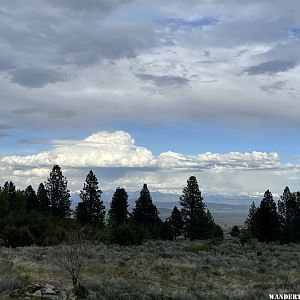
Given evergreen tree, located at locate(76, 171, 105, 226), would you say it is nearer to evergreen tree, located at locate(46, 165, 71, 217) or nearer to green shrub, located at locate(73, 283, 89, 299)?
evergreen tree, located at locate(46, 165, 71, 217)

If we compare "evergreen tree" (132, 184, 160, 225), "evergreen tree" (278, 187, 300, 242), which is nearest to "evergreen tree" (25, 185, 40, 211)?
"evergreen tree" (132, 184, 160, 225)

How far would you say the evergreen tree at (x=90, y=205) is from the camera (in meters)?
70.3

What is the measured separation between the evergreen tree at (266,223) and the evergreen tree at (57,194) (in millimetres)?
30778

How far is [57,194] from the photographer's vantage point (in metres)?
74.8

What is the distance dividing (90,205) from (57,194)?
726 cm

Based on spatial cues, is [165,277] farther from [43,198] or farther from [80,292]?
[43,198]

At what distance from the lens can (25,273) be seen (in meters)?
20.5

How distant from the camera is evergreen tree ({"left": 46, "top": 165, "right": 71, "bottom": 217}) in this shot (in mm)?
74625

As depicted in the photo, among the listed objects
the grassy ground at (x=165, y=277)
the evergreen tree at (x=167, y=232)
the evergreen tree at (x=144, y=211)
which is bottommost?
the evergreen tree at (x=167, y=232)

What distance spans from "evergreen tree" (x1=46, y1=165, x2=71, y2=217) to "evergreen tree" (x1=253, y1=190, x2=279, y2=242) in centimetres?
3078

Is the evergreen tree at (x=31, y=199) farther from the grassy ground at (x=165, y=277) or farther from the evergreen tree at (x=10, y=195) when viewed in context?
the grassy ground at (x=165, y=277)

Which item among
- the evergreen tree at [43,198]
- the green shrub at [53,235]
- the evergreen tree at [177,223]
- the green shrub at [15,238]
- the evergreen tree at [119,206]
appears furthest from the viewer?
the evergreen tree at [43,198]

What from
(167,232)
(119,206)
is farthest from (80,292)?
(119,206)

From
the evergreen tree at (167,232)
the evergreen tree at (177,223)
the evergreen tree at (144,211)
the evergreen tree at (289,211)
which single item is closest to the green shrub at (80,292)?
the evergreen tree at (167,232)
